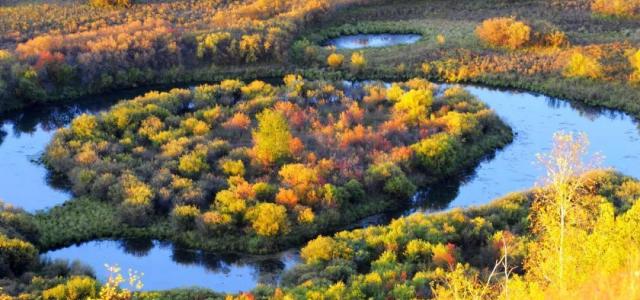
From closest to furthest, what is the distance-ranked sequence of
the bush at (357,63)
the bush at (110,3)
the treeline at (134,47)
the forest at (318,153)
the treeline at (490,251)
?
the treeline at (490,251) < the forest at (318,153) < the treeline at (134,47) < the bush at (357,63) < the bush at (110,3)

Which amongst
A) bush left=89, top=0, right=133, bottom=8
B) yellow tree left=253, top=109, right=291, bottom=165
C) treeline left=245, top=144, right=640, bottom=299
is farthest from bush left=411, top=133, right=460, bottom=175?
bush left=89, top=0, right=133, bottom=8

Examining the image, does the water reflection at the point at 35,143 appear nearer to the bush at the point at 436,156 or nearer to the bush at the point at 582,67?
the bush at the point at 436,156

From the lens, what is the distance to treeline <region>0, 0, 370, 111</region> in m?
50.9

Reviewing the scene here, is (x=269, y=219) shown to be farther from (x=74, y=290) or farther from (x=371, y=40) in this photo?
(x=371, y=40)

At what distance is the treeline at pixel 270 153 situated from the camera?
33.8m

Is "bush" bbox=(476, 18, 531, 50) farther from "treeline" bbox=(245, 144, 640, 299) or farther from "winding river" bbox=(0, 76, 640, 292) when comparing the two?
"treeline" bbox=(245, 144, 640, 299)

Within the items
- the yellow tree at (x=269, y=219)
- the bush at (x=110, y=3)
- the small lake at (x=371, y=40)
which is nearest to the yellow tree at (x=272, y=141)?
the yellow tree at (x=269, y=219)

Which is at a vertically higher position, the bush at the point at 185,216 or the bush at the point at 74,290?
the bush at the point at 185,216

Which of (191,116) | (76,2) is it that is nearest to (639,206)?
(191,116)

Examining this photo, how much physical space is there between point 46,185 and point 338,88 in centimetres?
1906

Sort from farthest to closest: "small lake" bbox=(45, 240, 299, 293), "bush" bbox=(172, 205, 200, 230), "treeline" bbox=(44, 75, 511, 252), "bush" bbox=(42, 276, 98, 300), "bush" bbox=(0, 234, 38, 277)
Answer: "treeline" bbox=(44, 75, 511, 252) < "bush" bbox=(172, 205, 200, 230) < "small lake" bbox=(45, 240, 299, 293) < "bush" bbox=(0, 234, 38, 277) < "bush" bbox=(42, 276, 98, 300)

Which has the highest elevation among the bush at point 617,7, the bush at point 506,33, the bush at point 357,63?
the bush at point 617,7

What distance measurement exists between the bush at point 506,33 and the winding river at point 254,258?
6815mm

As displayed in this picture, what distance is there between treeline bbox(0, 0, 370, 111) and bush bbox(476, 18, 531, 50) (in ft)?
48.3
